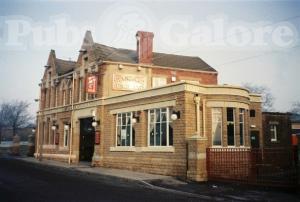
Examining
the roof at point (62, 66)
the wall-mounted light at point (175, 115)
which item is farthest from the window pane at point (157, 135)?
the roof at point (62, 66)

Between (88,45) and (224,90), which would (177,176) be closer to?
(224,90)

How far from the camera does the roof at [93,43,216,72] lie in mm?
26922

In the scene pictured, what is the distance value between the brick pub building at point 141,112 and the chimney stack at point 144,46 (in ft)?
0.28

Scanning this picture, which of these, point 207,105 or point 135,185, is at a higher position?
point 207,105

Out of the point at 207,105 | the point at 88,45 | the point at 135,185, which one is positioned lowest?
the point at 135,185

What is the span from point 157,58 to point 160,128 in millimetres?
14562

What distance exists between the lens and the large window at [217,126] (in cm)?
1923

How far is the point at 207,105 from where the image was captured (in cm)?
1936

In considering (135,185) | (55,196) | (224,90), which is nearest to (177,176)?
(135,185)

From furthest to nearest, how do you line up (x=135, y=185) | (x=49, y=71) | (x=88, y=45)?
(x=49, y=71) → (x=88, y=45) → (x=135, y=185)

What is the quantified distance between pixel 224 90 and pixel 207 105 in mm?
1329

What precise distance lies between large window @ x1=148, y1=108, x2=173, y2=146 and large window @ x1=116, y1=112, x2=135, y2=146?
6.13 feet

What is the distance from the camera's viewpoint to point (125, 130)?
22781 mm

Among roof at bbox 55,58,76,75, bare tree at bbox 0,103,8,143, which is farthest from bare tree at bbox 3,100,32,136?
roof at bbox 55,58,76,75
